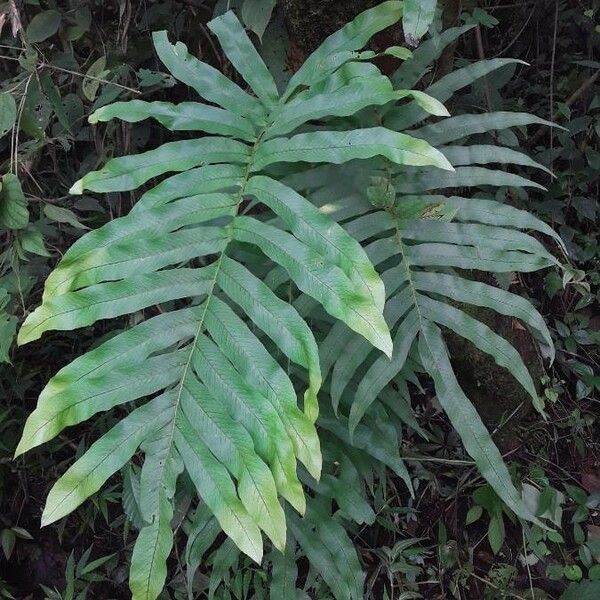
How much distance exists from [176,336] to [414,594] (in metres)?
1.11

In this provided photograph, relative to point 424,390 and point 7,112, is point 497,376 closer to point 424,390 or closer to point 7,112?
point 424,390

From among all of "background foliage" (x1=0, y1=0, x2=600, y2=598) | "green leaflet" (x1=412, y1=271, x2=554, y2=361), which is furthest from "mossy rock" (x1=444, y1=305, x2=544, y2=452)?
"green leaflet" (x1=412, y1=271, x2=554, y2=361)

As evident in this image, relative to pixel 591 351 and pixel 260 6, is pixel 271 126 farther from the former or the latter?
pixel 591 351

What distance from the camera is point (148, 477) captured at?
2.79ft

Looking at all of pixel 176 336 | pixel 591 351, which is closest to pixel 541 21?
pixel 591 351

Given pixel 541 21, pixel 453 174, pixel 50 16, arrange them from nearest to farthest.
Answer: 1. pixel 453 174
2. pixel 50 16
3. pixel 541 21

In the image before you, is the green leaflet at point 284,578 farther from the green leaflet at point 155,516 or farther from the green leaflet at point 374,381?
the green leaflet at point 155,516

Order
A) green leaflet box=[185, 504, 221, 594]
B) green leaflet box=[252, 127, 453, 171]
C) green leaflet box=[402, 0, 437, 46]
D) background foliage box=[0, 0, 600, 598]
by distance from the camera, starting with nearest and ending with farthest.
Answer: green leaflet box=[252, 127, 453, 171] → green leaflet box=[402, 0, 437, 46] → green leaflet box=[185, 504, 221, 594] → background foliage box=[0, 0, 600, 598]

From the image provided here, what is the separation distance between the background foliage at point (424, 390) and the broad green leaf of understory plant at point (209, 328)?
1.46 ft

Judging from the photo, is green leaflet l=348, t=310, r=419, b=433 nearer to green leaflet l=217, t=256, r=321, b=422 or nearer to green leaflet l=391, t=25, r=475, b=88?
green leaflet l=217, t=256, r=321, b=422

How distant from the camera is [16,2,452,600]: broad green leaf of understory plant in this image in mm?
802

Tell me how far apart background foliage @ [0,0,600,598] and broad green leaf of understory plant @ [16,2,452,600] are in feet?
1.46

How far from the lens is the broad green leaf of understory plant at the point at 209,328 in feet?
2.63

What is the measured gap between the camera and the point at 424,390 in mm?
1753
